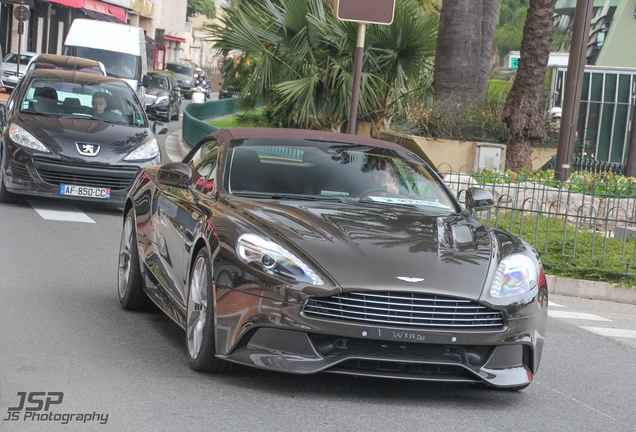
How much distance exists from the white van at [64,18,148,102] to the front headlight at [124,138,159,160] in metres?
18.3

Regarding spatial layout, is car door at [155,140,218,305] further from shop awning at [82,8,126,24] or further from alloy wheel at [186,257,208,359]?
shop awning at [82,8,126,24]

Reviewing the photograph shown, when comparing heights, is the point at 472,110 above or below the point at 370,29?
below

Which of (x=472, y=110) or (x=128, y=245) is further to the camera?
(x=472, y=110)

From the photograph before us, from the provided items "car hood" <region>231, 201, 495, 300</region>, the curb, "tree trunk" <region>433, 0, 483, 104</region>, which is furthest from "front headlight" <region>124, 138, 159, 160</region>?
"tree trunk" <region>433, 0, 483, 104</region>

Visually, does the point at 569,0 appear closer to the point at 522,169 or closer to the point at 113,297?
the point at 522,169

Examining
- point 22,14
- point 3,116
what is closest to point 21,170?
point 3,116

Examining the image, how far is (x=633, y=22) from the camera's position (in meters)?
60.4

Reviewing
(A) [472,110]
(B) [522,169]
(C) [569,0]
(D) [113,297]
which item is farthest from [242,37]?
(C) [569,0]

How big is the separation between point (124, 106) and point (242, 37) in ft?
24.6

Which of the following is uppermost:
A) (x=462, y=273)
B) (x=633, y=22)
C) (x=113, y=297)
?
(x=633, y=22)

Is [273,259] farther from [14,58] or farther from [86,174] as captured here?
[14,58]

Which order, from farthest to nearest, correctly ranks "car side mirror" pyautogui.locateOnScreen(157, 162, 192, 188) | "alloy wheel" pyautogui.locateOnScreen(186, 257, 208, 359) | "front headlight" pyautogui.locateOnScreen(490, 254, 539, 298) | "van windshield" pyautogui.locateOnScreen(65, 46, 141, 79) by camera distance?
"van windshield" pyautogui.locateOnScreen(65, 46, 141, 79) → "car side mirror" pyautogui.locateOnScreen(157, 162, 192, 188) → "alloy wheel" pyautogui.locateOnScreen(186, 257, 208, 359) → "front headlight" pyautogui.locateOnScreen(490, 254, 539, 298)

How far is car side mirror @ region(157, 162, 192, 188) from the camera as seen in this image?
713cm

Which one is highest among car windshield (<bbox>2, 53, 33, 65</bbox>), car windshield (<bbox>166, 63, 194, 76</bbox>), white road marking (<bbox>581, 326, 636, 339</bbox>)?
car windshield (<bbox>166, 63, 194, 76</bbox>)
